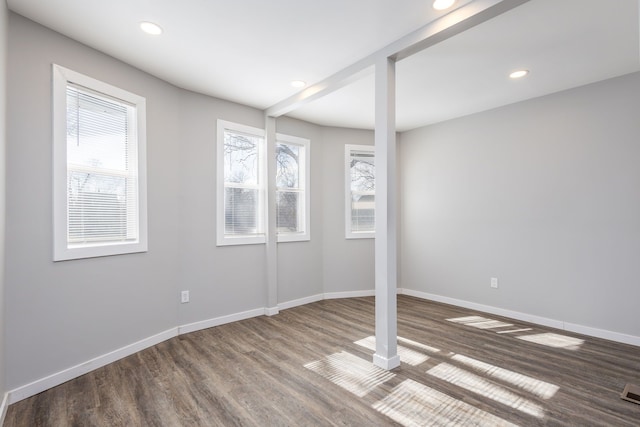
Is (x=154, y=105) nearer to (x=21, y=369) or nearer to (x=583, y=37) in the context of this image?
(x=21, y=369)

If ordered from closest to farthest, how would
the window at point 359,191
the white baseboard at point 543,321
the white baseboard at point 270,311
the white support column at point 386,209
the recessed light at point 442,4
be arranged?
the recessed light at point 442,4 < the white support column at point 386,209 < the white baseboard at point 543,321 < the white baseboard at point 270,311 < the window at point 359,191

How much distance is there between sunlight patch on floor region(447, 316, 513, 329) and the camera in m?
3.77

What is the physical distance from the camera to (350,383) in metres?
Answer: 2.47

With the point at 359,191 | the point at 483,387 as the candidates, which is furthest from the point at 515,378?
the point at 359,191

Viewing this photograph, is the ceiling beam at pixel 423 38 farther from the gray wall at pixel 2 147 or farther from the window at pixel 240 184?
the gray wall at pixel 2 147

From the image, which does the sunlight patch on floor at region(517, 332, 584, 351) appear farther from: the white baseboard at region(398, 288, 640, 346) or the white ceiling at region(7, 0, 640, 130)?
the white ceiling at region(7, 0, 640, 130)

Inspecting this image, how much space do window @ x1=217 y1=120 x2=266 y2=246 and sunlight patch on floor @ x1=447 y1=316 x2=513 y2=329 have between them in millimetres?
2676

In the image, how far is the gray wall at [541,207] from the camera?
330 centimetres

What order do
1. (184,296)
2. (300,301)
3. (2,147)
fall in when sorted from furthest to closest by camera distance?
(300,301), (184,296), (2,147)

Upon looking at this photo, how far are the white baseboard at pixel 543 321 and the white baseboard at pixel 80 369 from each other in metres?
3.72

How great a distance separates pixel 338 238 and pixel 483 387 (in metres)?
3.00

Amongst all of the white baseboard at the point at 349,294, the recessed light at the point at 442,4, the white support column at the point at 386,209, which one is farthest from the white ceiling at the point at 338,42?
the white baseboard at the point at 349,294

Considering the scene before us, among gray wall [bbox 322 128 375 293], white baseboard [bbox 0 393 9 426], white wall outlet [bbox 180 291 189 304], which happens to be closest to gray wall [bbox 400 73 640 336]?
gray wall [bbox 322 128 375 293]

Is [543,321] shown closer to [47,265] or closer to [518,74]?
[518,74]
